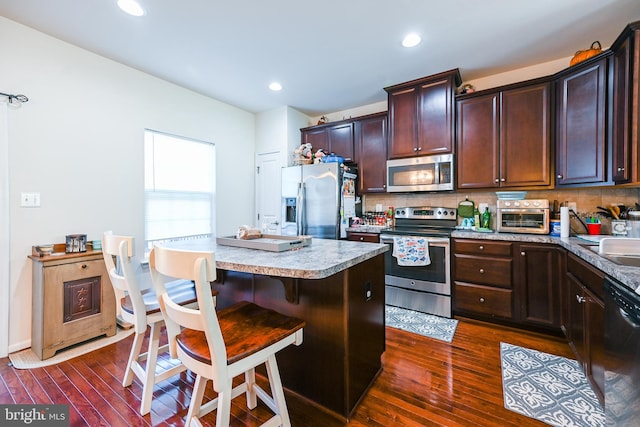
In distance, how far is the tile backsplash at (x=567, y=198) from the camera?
8.44ft

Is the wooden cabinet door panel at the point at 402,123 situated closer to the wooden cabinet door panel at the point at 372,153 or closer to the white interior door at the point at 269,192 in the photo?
the wooden cabinet door panel at the point at 372,153

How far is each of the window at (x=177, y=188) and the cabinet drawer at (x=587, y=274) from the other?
12.8ft

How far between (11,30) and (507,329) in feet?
16.8

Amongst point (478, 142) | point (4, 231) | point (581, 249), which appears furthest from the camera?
point (478, 142)

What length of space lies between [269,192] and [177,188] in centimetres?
133

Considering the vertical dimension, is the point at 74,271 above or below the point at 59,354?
above

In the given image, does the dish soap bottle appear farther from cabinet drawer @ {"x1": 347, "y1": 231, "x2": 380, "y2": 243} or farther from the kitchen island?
the kitchen island

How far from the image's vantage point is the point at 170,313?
1.08m

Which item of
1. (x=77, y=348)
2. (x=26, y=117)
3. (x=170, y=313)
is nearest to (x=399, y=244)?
(x=170, y=313)

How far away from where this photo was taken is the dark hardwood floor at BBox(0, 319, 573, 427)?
4.97 ft

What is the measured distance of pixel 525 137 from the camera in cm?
273

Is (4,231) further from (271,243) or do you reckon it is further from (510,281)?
(510,281)

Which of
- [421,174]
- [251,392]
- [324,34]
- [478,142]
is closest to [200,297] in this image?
[251,392]

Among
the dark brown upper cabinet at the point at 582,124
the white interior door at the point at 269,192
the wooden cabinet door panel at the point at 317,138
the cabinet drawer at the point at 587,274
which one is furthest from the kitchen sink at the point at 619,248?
the white interior door at the point at 269,192
